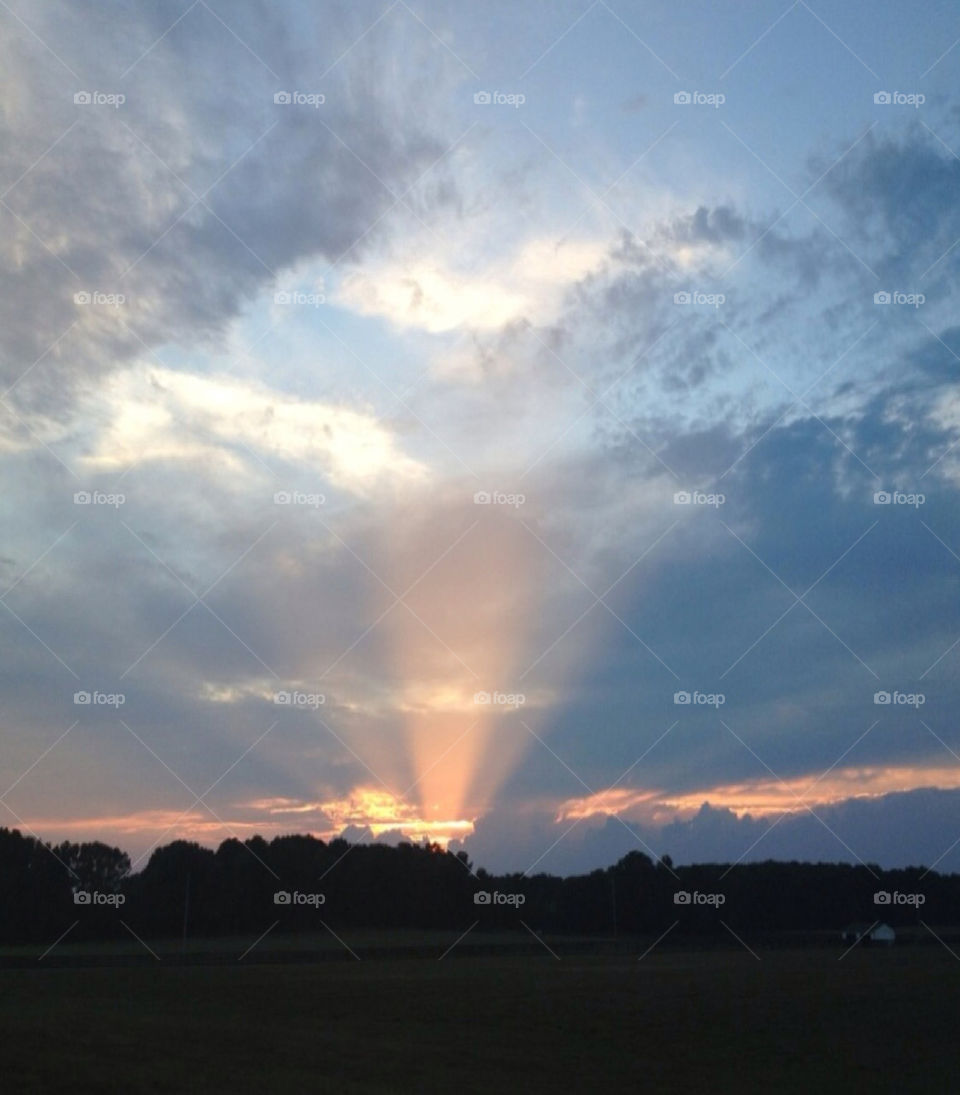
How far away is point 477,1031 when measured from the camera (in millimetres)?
26969

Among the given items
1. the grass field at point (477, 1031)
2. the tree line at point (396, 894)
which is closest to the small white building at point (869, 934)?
the tree line at point (396, 894)

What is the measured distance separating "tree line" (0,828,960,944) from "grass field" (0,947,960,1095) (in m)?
17.5

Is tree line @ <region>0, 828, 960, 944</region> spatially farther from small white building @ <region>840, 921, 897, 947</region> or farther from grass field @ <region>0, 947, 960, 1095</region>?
grass field @ <region>0, 947, 960, 1095</region>

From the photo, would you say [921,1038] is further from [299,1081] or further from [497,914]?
[497,914]

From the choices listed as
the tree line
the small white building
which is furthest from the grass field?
the small white building

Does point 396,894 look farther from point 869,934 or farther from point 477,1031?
point 477,1031

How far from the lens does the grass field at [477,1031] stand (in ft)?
65.3

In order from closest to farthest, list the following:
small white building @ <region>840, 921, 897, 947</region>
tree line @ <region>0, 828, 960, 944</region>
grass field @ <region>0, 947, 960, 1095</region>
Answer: grass field @ <region>0, 947, 960, 1095</region> → tree line @ <region>0, 828, 960, 944</region> → small white building @ <region>840, 921, 897, 947</region>

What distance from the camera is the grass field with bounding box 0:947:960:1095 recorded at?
19891mm

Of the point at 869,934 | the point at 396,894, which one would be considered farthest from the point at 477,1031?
the point at 869,934

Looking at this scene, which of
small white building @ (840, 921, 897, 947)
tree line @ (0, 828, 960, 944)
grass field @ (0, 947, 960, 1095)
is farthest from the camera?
small white building @ (840, 921, 897, 947)

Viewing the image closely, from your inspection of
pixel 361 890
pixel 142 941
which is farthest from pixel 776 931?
pixel 142 941

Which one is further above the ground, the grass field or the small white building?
the grass field

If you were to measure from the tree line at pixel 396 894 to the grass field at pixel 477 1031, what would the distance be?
17511 millimetres
